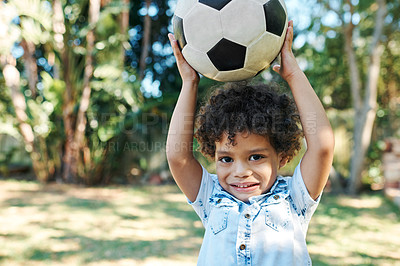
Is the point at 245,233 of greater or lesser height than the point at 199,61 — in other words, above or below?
below

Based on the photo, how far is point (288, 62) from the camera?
133cm

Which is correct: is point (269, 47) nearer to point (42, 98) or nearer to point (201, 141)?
point (201, 141)

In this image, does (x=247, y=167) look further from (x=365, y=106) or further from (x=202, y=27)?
(x=365, y=106)

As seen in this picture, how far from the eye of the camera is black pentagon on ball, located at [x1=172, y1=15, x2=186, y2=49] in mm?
1383

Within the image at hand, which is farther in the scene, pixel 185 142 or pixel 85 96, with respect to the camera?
pixel 85 96

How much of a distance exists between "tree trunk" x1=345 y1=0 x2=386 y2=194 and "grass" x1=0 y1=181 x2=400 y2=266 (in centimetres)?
57

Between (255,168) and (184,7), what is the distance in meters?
0.71

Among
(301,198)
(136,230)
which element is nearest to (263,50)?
(301,198)

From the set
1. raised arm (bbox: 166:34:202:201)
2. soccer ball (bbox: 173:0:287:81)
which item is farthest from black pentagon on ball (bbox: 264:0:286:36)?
raised arm (bbox: 166:34:202:201)

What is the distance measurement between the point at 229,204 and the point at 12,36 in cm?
594

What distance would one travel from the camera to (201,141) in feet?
5.16

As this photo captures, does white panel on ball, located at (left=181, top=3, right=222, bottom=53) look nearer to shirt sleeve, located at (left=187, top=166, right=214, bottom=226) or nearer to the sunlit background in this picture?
shirt sleeve, located at (left=187, top=166, right=214, bottom=226)

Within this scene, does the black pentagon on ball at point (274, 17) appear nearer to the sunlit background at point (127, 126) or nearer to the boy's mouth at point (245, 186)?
the boy's mouth at point (245, 186)

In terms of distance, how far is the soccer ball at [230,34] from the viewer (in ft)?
4.19
